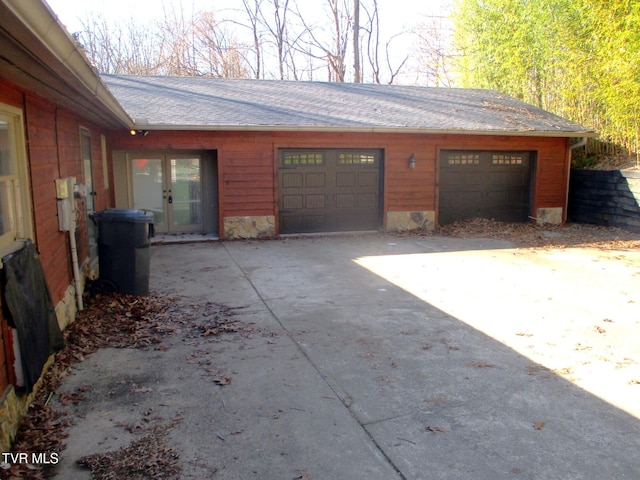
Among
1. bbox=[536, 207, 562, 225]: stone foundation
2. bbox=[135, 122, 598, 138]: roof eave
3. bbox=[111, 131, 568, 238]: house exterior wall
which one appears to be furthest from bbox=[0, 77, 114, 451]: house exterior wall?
bbox=[536, 207, 562, 225]: stone foundation

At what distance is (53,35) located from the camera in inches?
96.3

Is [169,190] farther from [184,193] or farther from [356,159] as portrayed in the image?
[356,159]

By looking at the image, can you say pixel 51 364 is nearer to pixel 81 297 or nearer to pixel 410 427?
pixel 81 297

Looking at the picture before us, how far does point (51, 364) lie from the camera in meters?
3.99

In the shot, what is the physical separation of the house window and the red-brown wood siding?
0.44 feet

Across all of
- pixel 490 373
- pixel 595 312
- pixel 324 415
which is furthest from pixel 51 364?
pixel 595 312

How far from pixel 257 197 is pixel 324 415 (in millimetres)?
8173

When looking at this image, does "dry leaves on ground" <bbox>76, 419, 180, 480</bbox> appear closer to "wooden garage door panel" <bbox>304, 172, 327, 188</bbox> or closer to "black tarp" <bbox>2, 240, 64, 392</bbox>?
"black tarp" <bbox>2, 240, 64, 392</bbox>

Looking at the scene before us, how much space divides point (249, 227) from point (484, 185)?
6060mm

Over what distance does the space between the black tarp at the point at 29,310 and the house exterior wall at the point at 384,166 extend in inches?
281

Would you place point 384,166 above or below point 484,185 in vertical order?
above

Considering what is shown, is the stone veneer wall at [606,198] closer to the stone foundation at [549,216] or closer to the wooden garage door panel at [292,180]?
the stone foundation at [549,216]

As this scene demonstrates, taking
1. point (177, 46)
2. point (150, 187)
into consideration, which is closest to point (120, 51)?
point (177, 46)

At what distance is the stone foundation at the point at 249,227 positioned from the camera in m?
11.0
